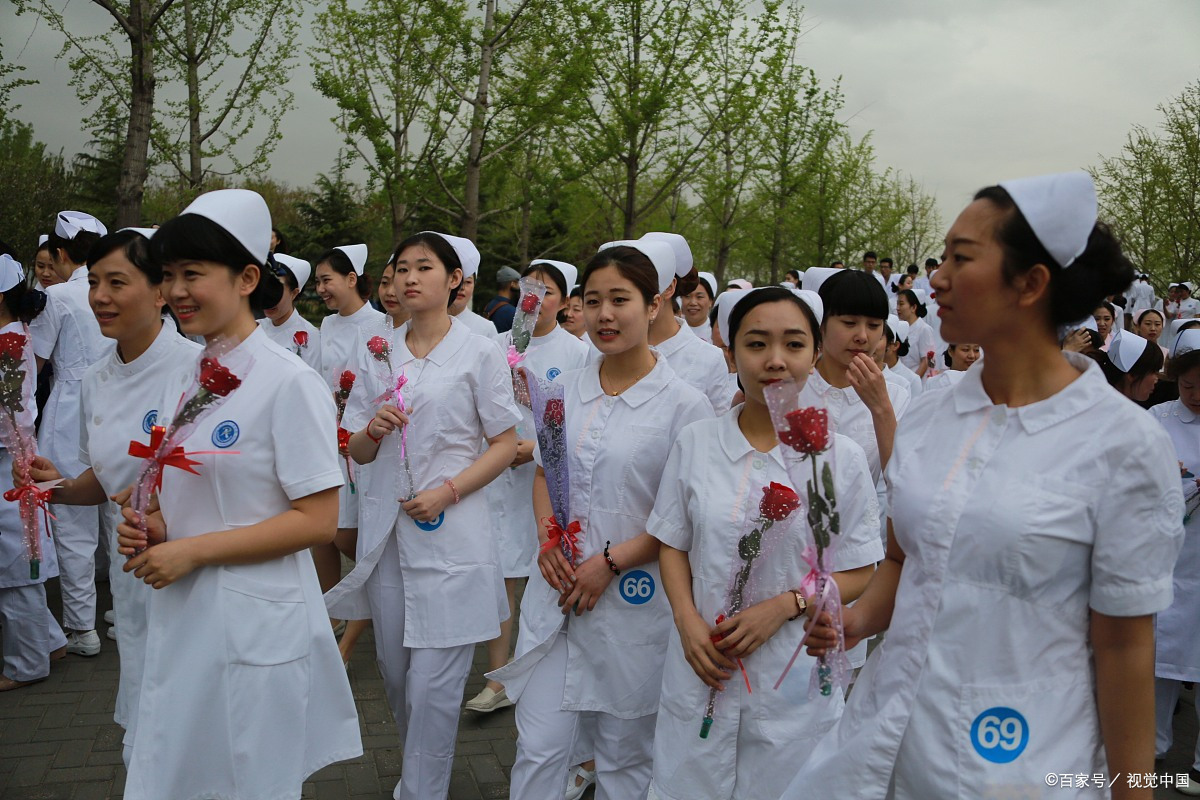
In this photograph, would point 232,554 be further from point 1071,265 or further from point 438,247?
point 1071,265

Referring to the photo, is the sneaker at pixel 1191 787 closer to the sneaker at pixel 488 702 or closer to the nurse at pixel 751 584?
the nurse at pixel 751 584

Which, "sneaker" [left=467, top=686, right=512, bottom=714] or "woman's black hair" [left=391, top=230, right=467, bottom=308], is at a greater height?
"woman's black hair" [left=391, top=230, right=467, bottom=308]

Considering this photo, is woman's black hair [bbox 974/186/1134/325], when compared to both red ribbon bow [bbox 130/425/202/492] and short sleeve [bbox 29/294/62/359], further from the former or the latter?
short sleeve [bbox 29/294/62/359]

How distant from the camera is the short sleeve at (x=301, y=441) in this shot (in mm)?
2793

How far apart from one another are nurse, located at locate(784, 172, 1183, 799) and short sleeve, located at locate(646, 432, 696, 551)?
97 centimetres

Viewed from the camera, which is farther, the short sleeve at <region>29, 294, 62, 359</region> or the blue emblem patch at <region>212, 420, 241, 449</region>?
the short sleeve at <region>29, 294, 62, 359</region>

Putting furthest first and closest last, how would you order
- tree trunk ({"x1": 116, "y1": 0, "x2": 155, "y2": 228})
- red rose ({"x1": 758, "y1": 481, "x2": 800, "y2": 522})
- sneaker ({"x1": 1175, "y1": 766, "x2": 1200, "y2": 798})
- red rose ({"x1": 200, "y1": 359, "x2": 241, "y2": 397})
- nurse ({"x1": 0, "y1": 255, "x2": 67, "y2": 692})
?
tree trunk ({"x1": 116, "y1": 0, "x2": 155, "y2": 228})
nurse ({"x1": 0, "y1": 255, "x2": 67, "y2": 692})
sneaker ({"x1": 1175, "y1": 766, "x2": 1200, "y2": 798})
red rose ({"x1": 758, "y1": 481, "x2": 800, "y2": 522})
red rose ({"x1": 200, "y1": 359, "x2": 241, "y2": 397})

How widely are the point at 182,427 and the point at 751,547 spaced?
5.38 feet

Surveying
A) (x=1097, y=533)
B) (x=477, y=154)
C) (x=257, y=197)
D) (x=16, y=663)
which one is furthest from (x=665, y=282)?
(x=477, y=154)

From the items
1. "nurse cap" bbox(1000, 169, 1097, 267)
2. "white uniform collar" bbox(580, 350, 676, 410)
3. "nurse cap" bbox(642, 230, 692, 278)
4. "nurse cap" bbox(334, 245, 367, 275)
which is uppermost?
"nurse cap" bbox(334, 245, 367, 275)

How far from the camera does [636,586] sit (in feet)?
11.5

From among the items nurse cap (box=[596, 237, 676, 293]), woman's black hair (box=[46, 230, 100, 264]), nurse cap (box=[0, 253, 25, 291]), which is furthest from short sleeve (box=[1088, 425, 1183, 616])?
woman's black hair (box=[46, 230, 100, 264])

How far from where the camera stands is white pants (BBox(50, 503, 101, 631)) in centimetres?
609

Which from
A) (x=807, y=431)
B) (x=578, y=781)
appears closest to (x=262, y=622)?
(x=807, y=431)
